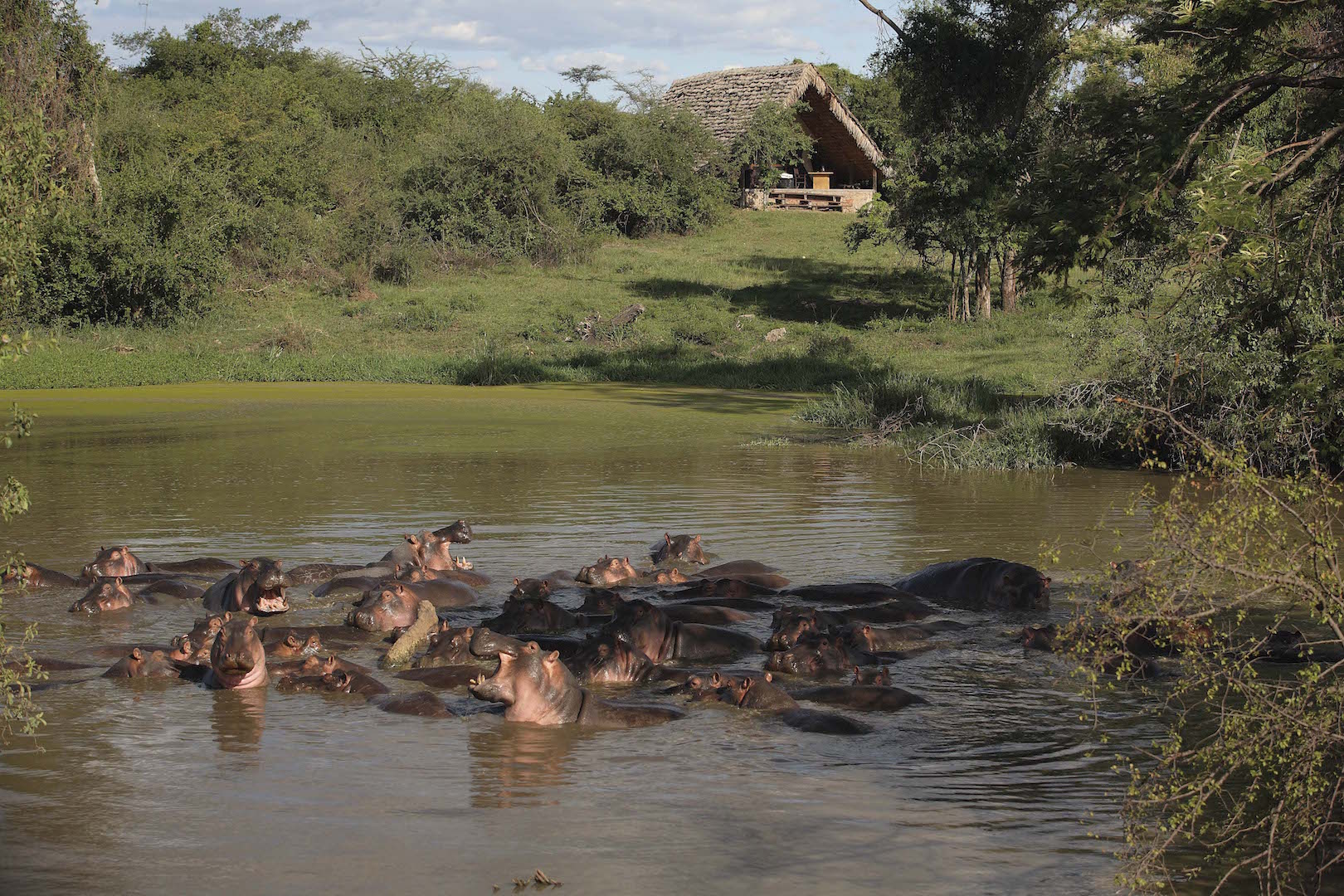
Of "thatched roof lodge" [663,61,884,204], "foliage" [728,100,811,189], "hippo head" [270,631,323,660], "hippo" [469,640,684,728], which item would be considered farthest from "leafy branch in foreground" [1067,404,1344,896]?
"thatched roof lodge" [663,61,884,204]

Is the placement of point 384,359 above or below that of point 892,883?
above

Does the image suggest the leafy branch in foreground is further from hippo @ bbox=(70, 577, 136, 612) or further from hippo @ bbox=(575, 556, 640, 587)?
hippo @ bbox=(70, 577, 136, 612)

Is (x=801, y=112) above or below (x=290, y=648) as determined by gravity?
above

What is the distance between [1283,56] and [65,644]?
8374mm

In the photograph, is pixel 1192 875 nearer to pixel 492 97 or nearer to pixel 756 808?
pixel 756 808

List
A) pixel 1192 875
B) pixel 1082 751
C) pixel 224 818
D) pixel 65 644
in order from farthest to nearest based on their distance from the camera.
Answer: pixel 65 644, pixel 1082 751, pixel 224 818, pixel 1192 875

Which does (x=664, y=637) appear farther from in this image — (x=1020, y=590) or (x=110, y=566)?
(x=110, y=566)

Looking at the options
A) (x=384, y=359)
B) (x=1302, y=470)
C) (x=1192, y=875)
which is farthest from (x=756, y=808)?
(x=384, y=359)

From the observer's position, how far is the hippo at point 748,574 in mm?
9469

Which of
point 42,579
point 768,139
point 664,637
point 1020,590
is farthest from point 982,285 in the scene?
point 42,579

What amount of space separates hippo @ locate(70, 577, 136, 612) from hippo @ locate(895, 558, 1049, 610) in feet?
17.2

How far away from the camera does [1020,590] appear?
894 cm

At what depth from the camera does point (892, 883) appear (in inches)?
182

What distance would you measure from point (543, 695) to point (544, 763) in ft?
1.83
